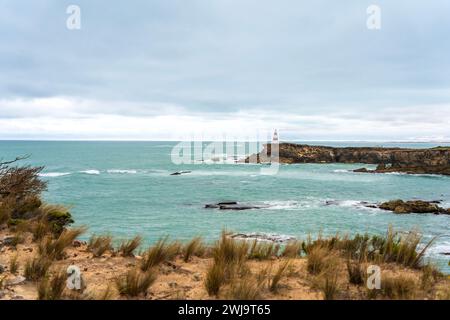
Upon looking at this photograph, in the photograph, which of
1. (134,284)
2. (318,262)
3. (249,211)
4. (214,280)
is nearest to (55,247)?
(134,284)

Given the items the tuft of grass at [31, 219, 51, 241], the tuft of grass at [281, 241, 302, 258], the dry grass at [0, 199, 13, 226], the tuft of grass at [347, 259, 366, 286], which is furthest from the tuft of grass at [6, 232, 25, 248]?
the tuft of grass at [347, 259, 366, 286]

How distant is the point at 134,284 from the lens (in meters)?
5.81

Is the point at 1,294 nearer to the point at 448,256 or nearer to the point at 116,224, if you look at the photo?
the point at 448,256

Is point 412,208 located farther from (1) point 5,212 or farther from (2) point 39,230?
(1) point 5,212

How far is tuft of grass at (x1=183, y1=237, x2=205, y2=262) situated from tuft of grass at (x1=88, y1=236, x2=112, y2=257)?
6.37 feet

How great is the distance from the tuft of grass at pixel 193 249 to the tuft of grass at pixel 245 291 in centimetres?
262

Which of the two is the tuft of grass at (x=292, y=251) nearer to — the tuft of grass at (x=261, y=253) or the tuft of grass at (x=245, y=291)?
the tuft of grass at (x=261, y=253)

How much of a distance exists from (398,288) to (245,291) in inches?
96.9

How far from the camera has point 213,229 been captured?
22.5 metres

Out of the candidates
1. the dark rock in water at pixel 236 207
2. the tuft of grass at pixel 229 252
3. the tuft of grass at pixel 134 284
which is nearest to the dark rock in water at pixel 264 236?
the dark rock in water at pixel 236 207

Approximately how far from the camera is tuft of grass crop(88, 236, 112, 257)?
8.37 meters

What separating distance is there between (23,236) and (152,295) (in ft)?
17.6

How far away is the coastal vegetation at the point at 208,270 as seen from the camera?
18.9 ft

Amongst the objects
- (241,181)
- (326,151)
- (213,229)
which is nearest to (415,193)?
(241,181)
